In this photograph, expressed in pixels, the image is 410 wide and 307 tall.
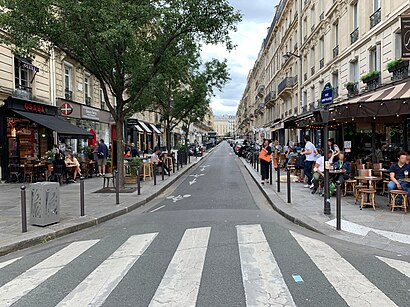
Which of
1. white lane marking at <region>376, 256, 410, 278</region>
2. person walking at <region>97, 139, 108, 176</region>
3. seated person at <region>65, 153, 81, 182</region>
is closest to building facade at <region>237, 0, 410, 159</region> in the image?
white lane marking at <region>376, 256, 410, 278</region>

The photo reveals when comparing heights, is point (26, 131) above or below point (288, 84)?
below

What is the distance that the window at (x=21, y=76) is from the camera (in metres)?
16.1

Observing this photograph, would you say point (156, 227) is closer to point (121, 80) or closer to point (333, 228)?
point (333, 228)

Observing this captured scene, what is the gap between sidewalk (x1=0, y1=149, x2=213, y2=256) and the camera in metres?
6.52

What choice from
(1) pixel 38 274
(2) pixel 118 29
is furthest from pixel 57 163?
(1) pixel 38 274

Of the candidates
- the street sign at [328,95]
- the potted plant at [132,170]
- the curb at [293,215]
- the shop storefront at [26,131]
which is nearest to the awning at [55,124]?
the shop storefront at [26,131]

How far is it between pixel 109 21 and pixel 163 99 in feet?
50.5

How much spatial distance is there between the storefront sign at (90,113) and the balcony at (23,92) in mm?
5117

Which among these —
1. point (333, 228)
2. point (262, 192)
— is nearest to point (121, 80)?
point (262, 192)

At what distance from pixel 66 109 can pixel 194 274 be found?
54.5 feet

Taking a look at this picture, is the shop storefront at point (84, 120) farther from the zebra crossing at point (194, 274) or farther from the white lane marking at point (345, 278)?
the white lane marking at point (345, 278)

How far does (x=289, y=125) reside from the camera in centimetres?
2114

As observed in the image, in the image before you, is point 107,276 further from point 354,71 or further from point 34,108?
point 354,71

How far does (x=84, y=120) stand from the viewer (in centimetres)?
→ 2283
